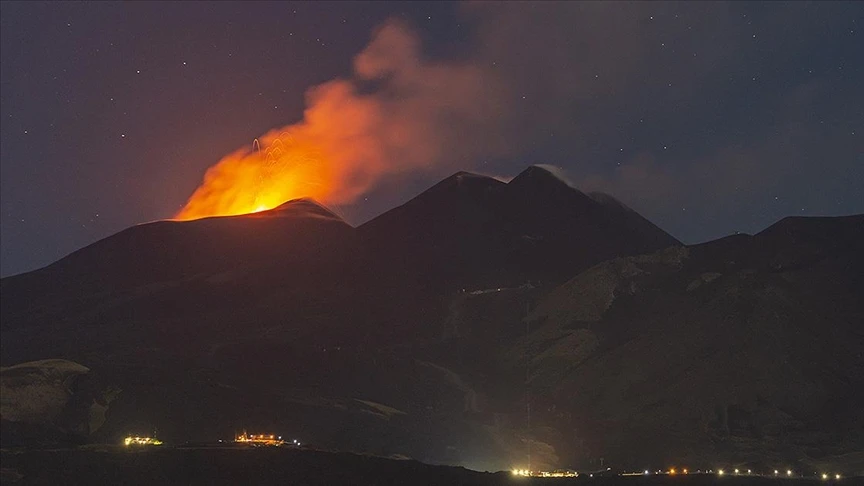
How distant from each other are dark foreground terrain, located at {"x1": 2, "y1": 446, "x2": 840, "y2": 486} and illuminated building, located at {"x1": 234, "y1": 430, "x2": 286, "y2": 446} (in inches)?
460

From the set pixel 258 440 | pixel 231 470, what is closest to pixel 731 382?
pixel 258 440

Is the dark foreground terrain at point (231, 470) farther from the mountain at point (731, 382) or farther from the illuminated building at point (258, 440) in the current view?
the mountain at point (731, 382)

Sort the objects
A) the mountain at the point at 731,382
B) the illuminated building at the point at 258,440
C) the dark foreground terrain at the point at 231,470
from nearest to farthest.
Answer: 1. the dark foreground terrain at the point at 231,470
2. the illuminated building at the point at 258,440
3. the mountain at the point at 731,382

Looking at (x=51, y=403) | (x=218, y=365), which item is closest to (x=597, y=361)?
(x=218, y=365)

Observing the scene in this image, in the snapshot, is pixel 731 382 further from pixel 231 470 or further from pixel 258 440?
pixel 231 470

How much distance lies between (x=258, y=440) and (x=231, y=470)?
27.0 m

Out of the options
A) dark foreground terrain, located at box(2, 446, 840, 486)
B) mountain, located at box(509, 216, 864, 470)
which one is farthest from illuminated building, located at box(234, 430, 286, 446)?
mountain, located at box(509, 216, 864, 470)

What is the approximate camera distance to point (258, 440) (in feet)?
403

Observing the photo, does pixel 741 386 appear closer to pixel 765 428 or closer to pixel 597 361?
pixel 765 428

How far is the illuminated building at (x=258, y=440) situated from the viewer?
378 ft

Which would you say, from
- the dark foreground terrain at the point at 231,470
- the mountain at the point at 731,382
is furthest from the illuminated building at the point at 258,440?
the mountain at the point at 731,382

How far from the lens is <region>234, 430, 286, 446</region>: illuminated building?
378 feet

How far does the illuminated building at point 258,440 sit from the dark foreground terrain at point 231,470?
11.7 meters

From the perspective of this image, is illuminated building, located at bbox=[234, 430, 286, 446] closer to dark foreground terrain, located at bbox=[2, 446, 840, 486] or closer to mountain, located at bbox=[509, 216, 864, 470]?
dark foreground terrain, located at bbox=[2, 446, 840, 486]
